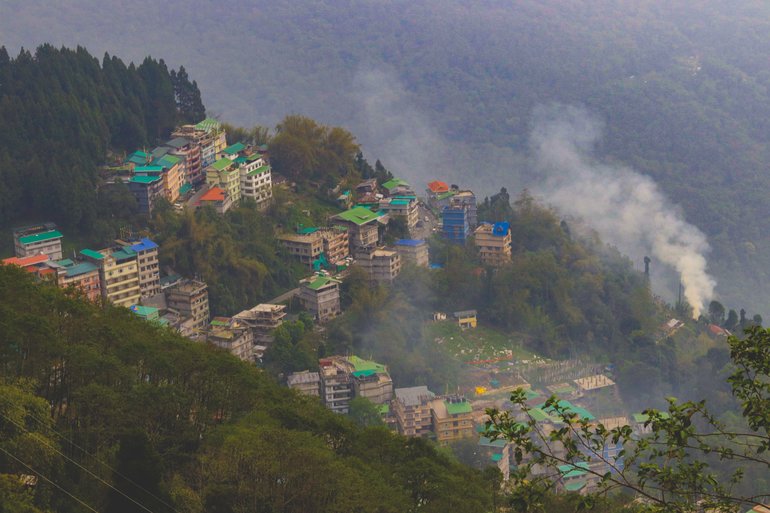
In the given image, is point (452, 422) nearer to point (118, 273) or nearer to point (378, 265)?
point (378, 265)

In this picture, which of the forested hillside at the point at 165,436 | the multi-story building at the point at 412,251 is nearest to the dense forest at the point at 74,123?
the multi-story building at the point at 412,251

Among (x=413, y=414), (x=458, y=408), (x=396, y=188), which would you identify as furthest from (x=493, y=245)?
(x=413, y=414)

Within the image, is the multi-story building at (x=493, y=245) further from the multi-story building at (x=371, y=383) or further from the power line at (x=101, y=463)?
the power line at (x=101, y=463)

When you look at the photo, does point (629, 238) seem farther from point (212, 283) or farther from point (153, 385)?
point (153, 385)

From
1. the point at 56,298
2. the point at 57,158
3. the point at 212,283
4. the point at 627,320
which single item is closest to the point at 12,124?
the point at 57,158

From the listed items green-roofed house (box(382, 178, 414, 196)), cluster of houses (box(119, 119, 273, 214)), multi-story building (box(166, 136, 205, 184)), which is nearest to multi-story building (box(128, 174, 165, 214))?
cluster of houses (box(119, 119, 273, 214))

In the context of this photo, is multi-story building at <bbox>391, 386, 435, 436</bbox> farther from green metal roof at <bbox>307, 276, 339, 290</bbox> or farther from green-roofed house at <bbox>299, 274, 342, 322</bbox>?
green metal roof at <bbox>307, 276, 339, 290</bbox>
